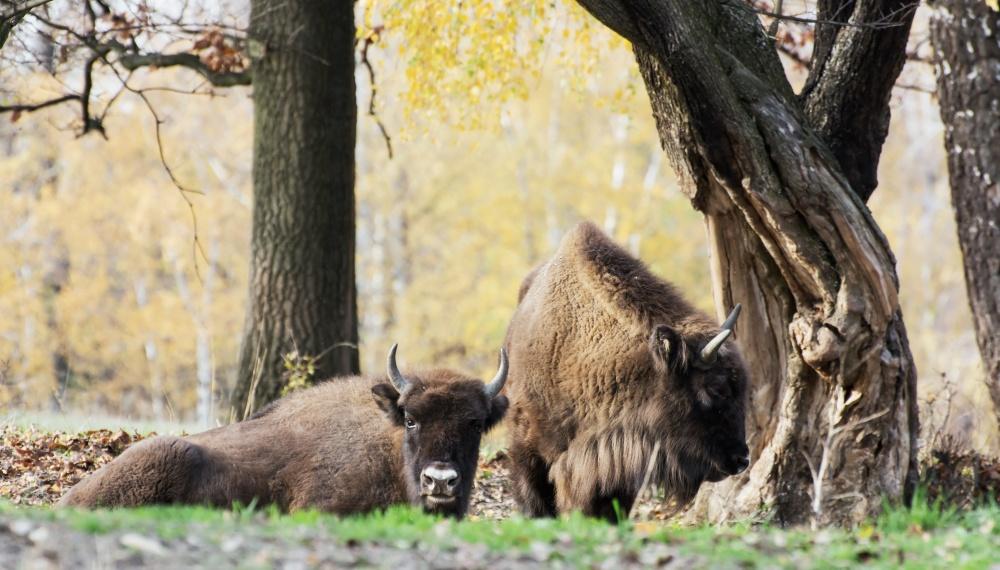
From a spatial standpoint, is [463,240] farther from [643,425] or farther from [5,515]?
[5,515]

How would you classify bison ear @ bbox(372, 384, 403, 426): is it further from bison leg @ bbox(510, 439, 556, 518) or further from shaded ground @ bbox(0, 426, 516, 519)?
shaded ground @ bbox(0, 426, 516, 519)

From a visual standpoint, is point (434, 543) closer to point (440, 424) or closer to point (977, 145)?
point (440, 424)

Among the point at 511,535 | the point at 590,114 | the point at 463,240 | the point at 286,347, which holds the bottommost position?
the point at 511,535

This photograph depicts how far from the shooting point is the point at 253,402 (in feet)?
37.2

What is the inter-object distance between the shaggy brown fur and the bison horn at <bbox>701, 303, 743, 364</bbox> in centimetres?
156

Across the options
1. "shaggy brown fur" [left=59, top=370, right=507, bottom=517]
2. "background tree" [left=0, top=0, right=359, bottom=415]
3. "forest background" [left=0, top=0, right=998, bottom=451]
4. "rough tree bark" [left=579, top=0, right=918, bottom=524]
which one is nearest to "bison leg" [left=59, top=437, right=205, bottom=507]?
"shaggy brown fur" [left=59, top=370, right=507, bottom=517]

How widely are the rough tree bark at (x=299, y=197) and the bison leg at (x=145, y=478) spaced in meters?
3.65

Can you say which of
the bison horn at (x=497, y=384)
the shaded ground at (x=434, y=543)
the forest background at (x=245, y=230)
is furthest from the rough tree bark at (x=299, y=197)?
the forest background at (x=245, y=230)

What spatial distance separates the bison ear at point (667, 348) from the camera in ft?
28.1

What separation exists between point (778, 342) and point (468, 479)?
2922 millimetres

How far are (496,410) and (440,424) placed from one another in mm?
594

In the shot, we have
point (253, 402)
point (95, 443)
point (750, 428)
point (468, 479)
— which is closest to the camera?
point (468, 479)

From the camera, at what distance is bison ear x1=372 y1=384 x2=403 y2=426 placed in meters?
8.23

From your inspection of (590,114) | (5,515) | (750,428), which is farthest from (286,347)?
(590,114)
